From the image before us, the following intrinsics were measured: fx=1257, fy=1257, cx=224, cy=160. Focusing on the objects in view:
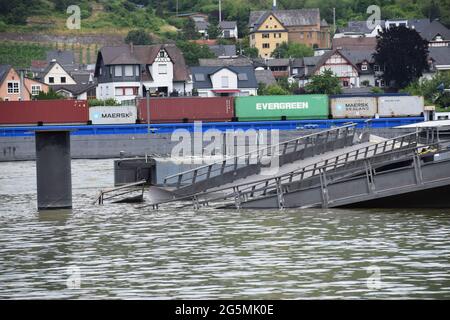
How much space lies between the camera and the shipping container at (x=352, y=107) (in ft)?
315

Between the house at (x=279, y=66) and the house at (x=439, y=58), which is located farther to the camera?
the house at (x=279, y=66)

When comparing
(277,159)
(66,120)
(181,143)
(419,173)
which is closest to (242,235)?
(419,173)

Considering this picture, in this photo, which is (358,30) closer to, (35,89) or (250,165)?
(35,89)

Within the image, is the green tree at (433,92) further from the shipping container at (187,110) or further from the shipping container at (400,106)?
the shipping container at (187,110)

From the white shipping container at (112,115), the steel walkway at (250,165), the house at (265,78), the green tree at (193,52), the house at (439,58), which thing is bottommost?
the steel walkway at (250,165)

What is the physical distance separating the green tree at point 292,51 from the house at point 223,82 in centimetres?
5105

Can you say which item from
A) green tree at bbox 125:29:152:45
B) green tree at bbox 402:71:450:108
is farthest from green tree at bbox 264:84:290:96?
green tree at bbox 125:29:152:45

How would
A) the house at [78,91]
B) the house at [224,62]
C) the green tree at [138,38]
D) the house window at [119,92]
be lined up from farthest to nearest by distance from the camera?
the green tree at [138,38] → the house at [224,62] → the house at [78,91] → the house window at [119,92]

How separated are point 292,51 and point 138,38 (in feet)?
74.9

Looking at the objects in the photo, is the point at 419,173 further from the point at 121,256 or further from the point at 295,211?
the point at 121,256

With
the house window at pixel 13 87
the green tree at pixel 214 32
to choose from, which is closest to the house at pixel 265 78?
the house window at pixel 13 87

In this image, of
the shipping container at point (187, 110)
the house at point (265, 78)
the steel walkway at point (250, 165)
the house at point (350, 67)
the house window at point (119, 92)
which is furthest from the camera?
the house at point (350, 67)

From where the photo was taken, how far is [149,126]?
91.6 meters

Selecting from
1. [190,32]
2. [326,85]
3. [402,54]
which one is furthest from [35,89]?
[190,32]
